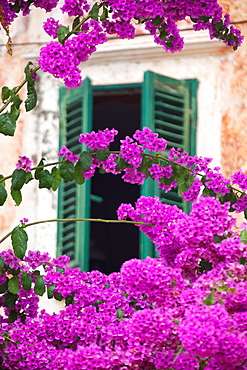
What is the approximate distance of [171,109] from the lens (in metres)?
6.73

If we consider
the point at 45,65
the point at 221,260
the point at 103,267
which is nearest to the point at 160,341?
the point at 221,260

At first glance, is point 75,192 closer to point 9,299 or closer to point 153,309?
point 9,299

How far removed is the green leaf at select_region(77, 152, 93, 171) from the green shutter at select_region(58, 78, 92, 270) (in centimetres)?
246

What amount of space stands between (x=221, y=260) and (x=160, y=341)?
0.42 m

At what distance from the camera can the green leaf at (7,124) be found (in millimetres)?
3998

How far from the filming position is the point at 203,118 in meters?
6.76

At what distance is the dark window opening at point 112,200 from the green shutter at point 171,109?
3.70ft

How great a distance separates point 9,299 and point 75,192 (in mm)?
2613

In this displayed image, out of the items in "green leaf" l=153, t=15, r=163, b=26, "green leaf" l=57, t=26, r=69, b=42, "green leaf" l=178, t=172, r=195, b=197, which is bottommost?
"green leaf" l=178, t=172, r=195, b=197

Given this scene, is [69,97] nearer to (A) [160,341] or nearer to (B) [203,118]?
(B) [203,118]

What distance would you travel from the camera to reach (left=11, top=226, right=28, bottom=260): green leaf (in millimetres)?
3932

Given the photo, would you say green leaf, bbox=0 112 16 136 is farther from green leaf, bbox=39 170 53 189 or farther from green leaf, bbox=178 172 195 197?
green leaf, bbox=178 172 195 197

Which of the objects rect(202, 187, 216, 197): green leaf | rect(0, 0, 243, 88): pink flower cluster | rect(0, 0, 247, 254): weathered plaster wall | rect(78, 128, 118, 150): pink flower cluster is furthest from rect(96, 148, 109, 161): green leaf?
rect(0, 0, 247, 254): weathered plaster wall

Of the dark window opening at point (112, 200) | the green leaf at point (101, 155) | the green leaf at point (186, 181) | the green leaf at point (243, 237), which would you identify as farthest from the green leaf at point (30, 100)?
the dark window opening at point (112, 200)
